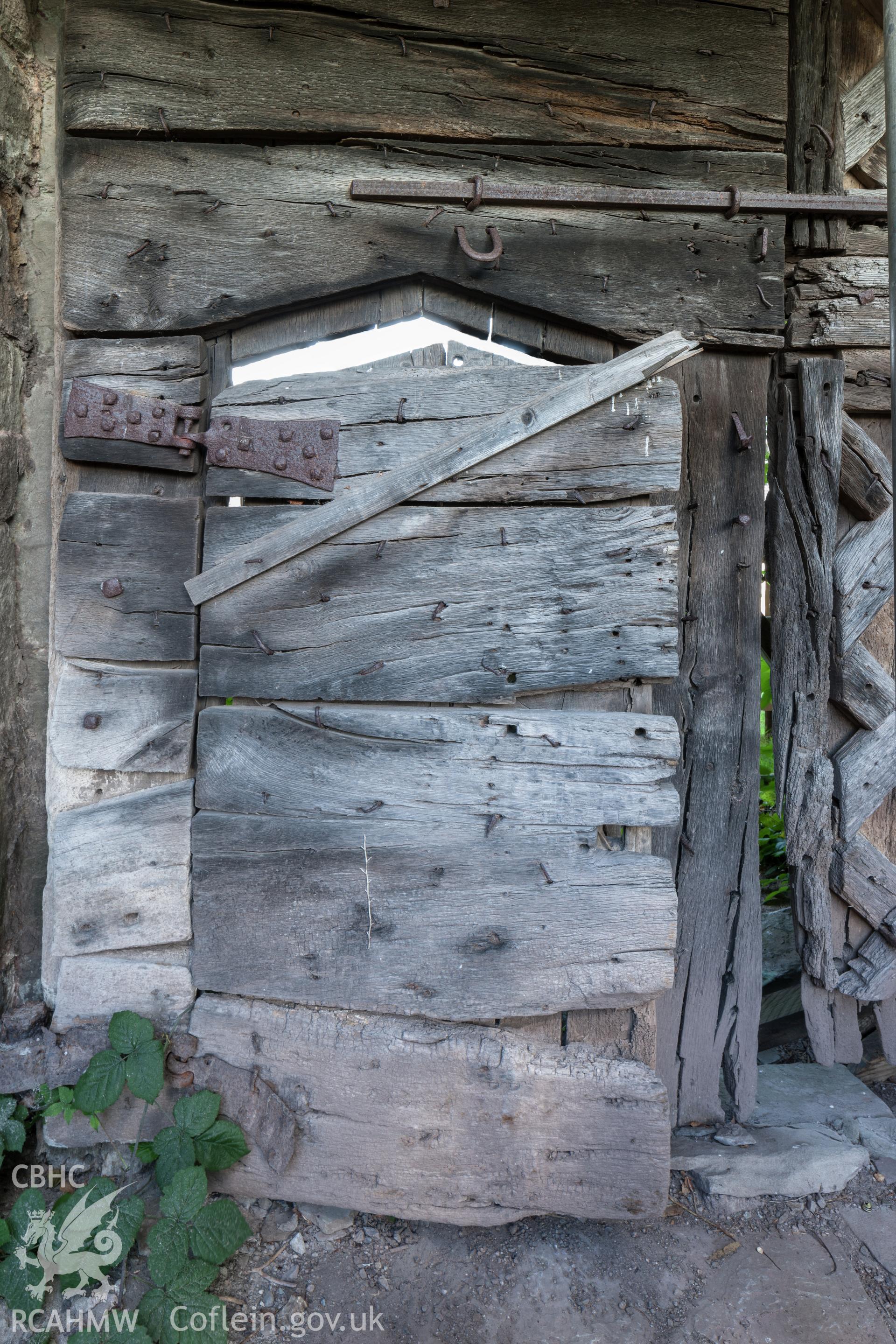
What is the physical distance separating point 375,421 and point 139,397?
0.66m

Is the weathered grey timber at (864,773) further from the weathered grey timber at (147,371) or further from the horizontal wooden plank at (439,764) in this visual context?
the weathered grey timber at (147,371)

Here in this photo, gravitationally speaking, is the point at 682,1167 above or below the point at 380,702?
below

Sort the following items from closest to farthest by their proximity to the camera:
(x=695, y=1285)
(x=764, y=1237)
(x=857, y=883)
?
1. (x=695, y=1285)
2. (x=764, y=1237)
3. (x=857, y=883)

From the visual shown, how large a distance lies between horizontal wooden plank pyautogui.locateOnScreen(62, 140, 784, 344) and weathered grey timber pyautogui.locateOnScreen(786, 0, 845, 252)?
583 millimetres

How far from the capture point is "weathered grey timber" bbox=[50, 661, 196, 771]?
202 cm

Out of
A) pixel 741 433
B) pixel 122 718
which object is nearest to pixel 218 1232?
pixel 122 718

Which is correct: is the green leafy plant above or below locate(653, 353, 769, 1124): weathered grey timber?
below

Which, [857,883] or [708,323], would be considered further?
A: [857,883]

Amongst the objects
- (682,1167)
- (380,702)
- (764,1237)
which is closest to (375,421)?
(380,702)

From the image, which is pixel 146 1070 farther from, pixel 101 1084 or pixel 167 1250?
pixel 167 1250

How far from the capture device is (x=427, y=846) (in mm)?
2008

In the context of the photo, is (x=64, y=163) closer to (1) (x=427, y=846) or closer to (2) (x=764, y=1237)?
(1) (x=427, y=846)

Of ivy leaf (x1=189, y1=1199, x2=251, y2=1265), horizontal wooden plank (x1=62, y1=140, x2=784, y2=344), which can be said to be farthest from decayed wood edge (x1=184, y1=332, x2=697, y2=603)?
ivy leaf (x1=189, y1=1199, x2=251, y2=1265)

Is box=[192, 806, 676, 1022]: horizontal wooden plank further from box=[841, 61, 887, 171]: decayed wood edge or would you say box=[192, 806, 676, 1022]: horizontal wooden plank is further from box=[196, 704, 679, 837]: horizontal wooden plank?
box=[841, 61, 887, 171]: decayed wood edge
